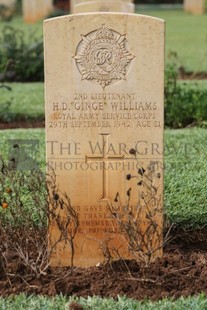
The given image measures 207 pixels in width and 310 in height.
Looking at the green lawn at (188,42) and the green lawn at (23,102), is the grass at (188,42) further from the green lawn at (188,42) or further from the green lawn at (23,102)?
the green lawn at (23,102)

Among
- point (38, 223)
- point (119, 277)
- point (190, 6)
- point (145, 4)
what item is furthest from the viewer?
point (145, 4)

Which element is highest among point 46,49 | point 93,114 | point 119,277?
point 46,49

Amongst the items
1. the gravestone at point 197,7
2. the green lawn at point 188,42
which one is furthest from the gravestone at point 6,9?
the gravestone at point 197,7

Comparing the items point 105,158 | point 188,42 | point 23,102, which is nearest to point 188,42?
point 188,42

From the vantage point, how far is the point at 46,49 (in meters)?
4.24

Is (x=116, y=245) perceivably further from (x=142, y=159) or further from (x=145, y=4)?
(x=145, y=4)

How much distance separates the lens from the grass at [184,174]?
195 inches

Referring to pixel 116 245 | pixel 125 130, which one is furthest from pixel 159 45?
pixel 116 245

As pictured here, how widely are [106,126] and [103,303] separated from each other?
1032mm

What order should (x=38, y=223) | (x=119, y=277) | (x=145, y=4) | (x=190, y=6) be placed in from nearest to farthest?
(x=119, y=277)
(x=38, y=223)
(x=190, y=6)
(x=145, y=4)

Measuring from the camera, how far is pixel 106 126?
4309mm

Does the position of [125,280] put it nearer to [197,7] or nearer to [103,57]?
[103,57]

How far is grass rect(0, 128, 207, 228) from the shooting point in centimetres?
495

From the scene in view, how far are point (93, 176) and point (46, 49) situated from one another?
74cm
